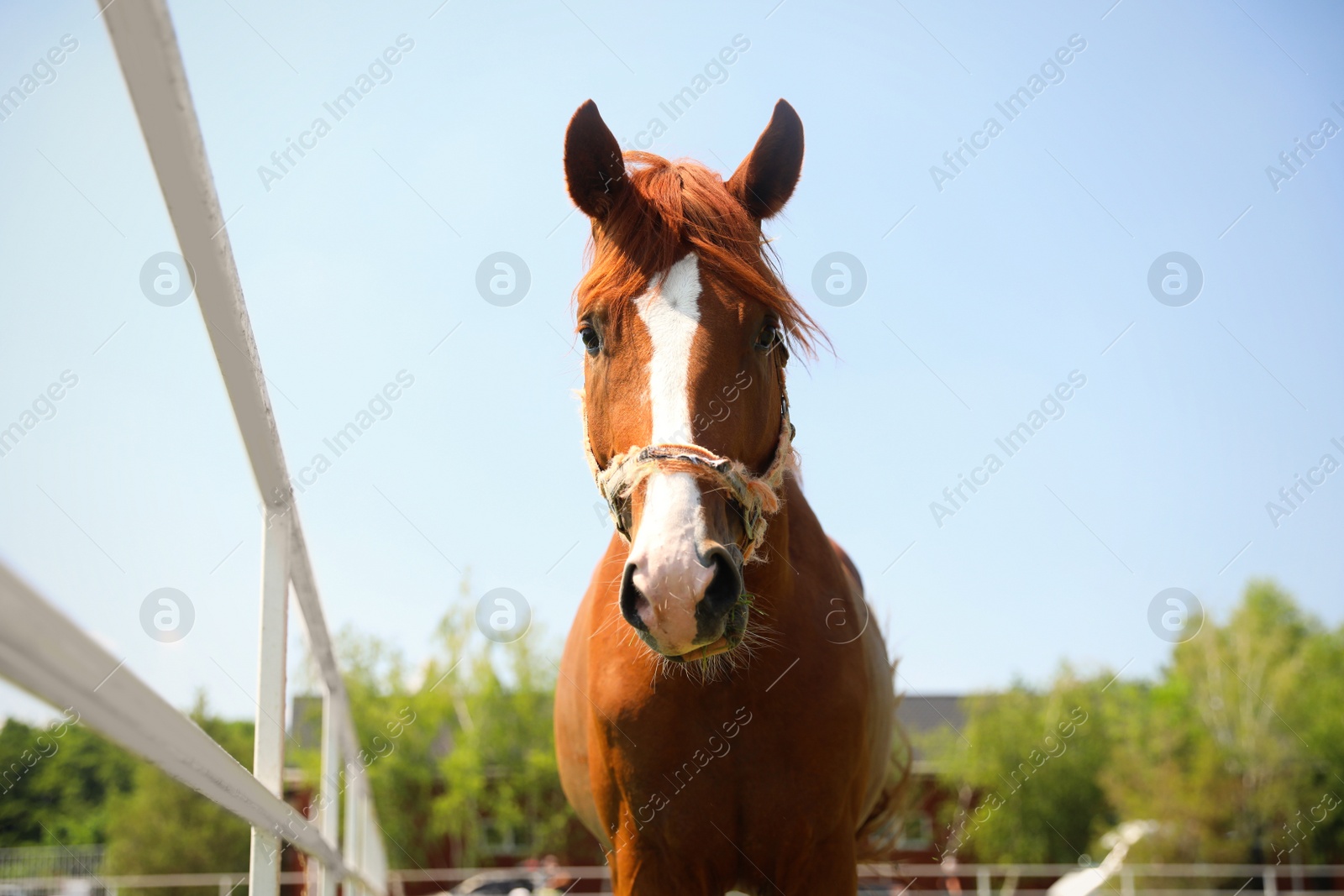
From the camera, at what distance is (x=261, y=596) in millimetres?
1945

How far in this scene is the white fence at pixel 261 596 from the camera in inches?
26.7

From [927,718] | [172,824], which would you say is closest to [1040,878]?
[927,718]

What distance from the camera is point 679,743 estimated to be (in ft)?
7.52

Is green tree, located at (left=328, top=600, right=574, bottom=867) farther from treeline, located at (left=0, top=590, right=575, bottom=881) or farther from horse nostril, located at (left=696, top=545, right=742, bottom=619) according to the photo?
horse nostril, located at (left=696, top=545, right=742, bottom=619)

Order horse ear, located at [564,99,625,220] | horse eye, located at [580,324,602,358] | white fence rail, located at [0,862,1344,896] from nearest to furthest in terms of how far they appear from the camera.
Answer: horse eye, located at [580,324,602,358] → horse ear, located at [564,99,625,220] → white fence rail, located at [0,862,1344,896]

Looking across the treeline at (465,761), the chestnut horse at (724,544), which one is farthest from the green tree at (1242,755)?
the chestnut horse at (724,544)

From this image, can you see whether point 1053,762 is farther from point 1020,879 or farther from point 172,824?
point 172,824

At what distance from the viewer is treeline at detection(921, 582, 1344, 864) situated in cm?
2264

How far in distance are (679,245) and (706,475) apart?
0.70 meters

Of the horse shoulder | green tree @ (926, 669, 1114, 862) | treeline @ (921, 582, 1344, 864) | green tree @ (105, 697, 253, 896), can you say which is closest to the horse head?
the horse shoulder

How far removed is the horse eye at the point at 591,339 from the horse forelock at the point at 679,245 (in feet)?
0.14

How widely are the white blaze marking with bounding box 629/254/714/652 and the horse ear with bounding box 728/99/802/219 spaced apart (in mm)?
590

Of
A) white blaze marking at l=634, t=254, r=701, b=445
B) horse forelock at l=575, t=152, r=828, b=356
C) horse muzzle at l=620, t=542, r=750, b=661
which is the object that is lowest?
horse muzzle at l=620, t=542, r=750, b=661

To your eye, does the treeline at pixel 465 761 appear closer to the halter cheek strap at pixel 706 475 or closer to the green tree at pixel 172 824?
the green tree at pixel 172 824
